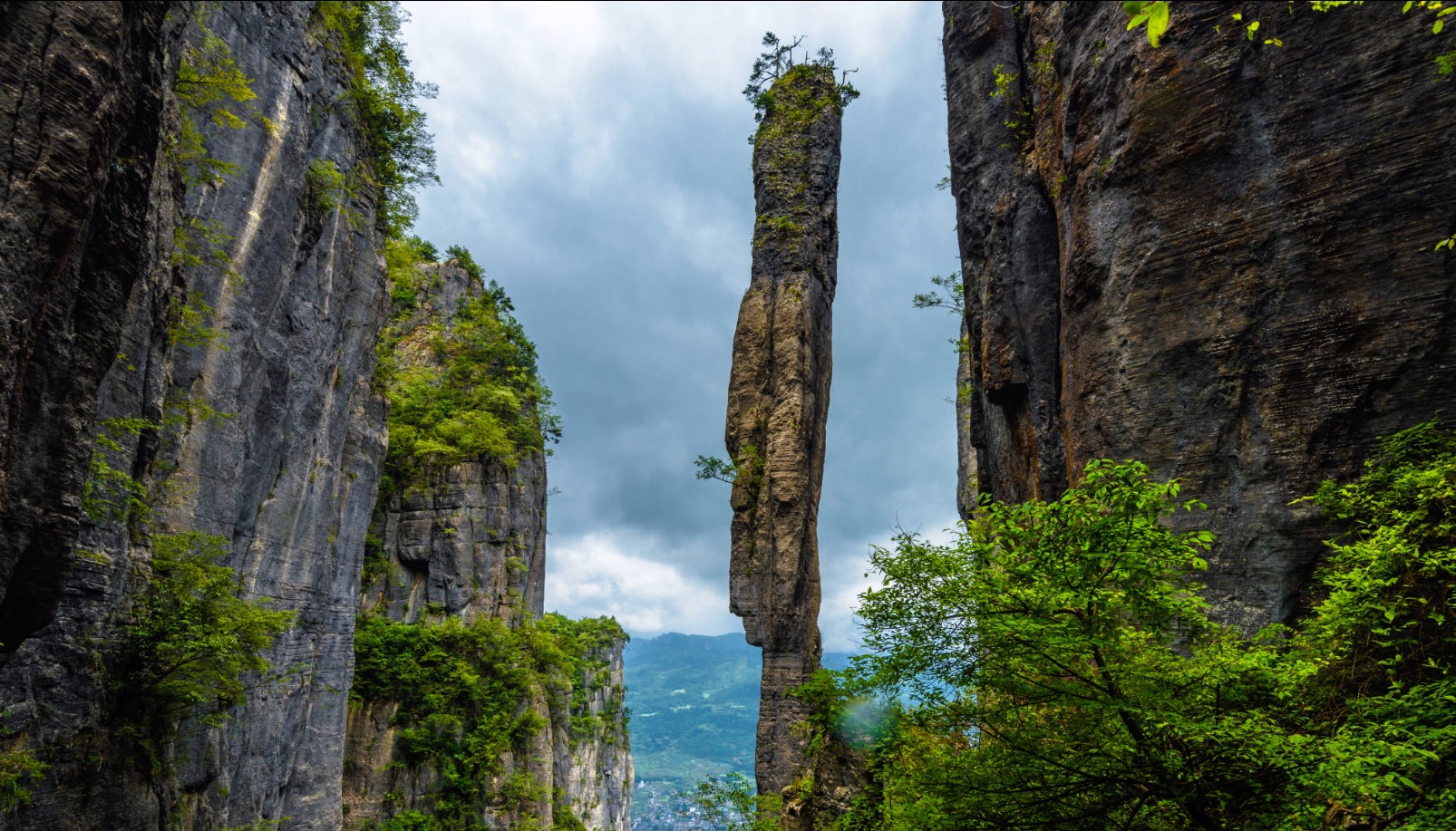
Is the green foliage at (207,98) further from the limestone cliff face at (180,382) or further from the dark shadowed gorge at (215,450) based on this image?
the limestone cliff face at (180,382)

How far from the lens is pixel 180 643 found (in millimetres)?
13969

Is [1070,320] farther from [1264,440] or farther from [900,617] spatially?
[900,617]

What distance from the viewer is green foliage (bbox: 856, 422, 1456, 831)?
6207 mm

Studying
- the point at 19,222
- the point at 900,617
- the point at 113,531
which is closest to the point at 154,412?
the point at 113,531

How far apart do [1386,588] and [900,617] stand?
5.03 m

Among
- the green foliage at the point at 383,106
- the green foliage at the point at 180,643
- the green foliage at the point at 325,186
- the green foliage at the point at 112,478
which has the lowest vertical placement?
the green foliage at the point at 180,643

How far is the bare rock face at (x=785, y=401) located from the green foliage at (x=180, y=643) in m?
16.0

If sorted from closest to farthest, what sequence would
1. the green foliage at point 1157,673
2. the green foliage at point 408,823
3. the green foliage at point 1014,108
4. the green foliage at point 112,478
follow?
the green foliage at point 1157,673 → the green foliage at point 112,478 → the green foliage at point 1014,108 → the green foliage at point 408,823

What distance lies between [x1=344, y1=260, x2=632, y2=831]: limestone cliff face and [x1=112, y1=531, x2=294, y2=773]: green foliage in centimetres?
1657

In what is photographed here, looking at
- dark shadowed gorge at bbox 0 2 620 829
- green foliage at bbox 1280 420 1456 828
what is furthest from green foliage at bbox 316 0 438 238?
green foliage at bbox 1280 420 1456 828

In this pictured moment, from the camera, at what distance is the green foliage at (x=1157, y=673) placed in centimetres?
621

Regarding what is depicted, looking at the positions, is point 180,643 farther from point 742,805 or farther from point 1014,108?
point 1014,108

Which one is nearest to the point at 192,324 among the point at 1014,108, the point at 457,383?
the point at 1014,108

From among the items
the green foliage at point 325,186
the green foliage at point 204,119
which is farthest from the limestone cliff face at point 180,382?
the green foliage at point 325,186
